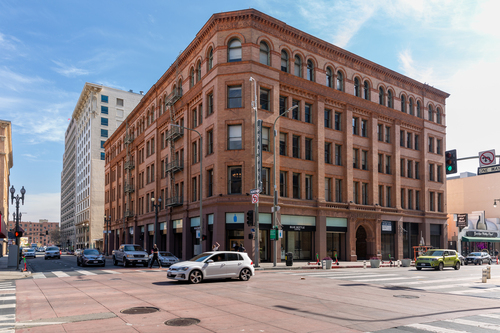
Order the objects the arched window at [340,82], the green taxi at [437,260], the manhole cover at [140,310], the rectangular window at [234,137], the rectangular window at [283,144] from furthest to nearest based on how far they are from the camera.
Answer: the arched window at [340,82]
the rectangular window at [283,144]
the rectangular window at [234,137]
the green taxi at [437,260]
the manhole cover at [140,310]

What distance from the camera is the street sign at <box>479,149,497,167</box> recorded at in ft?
66.7

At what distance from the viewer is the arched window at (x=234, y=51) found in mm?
37250

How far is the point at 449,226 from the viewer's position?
63656 millimetres

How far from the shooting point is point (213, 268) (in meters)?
19.8

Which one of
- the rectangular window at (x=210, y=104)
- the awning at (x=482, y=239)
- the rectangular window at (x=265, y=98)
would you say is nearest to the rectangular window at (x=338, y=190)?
the rectangular window at (x=265, y=98)

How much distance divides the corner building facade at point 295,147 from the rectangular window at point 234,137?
0.30 feet

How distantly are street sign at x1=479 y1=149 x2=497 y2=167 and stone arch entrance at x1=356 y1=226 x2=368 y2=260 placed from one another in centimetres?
2572

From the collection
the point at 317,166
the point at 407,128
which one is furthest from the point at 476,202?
the point at 317,166

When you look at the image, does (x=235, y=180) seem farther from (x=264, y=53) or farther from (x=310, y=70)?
(x=310, y=70)

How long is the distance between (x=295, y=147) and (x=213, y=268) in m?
21.7

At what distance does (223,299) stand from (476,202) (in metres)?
70.9

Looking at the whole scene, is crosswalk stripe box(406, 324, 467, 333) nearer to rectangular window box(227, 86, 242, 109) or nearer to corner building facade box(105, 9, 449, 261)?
corner building facade box(105, 9, 449, 261)

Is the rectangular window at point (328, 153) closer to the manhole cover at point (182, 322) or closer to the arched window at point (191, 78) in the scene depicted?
the arched window at point (191, 78)

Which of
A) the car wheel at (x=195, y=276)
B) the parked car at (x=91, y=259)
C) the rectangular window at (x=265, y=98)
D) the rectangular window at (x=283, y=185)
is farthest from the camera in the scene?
the rectangular window at (x=283, y=185)
